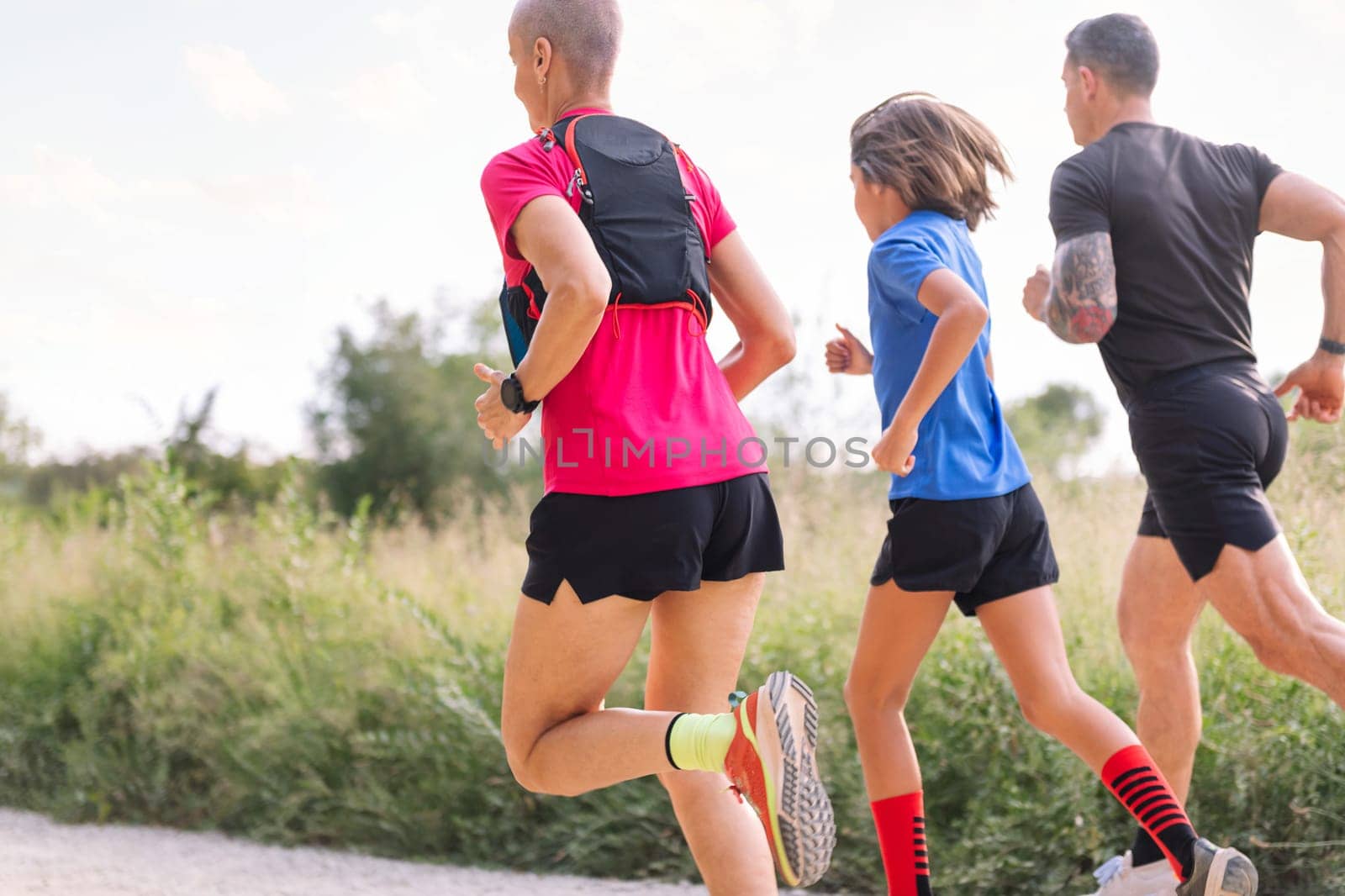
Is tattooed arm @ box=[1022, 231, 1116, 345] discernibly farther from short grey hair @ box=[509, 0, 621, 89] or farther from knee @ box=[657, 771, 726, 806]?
knee @ box=[657, 771, 726, 806]

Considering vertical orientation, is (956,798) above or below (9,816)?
above

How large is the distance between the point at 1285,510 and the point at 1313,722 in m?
1.37

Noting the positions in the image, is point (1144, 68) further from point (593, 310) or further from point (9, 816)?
point (9, 816)

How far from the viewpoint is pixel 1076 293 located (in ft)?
9.48

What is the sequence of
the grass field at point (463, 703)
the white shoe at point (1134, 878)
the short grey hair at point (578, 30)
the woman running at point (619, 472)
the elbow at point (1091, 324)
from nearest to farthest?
the woman running at point (619, 472) → the short grey hair at point (578, 30) → the elbow at point (1091, 324) → the white shoe at point (1134, 878) → the grass field at point (463, 703)

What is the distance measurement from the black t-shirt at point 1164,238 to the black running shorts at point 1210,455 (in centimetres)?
7

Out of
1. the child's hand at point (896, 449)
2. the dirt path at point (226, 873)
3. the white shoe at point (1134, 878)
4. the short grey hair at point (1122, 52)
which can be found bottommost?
the dirt path at point (226, 873)

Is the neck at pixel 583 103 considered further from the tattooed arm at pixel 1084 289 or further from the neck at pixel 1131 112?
the neck at pixel 1131 112

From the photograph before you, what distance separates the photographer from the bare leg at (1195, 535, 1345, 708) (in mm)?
2654

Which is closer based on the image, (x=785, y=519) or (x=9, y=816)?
(x=9, y=816)

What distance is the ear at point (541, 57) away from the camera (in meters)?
2.60

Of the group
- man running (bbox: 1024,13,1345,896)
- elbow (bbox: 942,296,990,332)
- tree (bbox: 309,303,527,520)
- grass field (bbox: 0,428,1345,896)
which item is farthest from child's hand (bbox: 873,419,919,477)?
tree (bbox: 309,303,527,520)

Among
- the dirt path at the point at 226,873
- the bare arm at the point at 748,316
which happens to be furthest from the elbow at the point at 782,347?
the dirt path at the point at 226,873

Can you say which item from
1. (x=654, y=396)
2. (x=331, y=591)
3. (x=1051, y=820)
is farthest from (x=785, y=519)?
(x=654, y=396)
